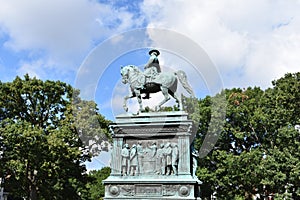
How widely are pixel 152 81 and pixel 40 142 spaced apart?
1358 cm

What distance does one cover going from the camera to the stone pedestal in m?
12.8

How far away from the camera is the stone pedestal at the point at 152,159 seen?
12.8m

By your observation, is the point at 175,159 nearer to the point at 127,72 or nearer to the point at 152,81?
the point at 152,81

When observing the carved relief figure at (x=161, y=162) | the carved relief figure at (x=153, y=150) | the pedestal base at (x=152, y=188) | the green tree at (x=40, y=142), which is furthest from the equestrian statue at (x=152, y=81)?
the green tree at (x=40, y=142)

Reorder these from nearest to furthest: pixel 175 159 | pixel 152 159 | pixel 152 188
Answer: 1. pixel 152 188
2. pixel 175 159
3. pixel 152 159

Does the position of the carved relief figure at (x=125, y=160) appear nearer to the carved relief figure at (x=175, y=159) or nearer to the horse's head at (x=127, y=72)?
the carved relief figure at (x=175, y=159)

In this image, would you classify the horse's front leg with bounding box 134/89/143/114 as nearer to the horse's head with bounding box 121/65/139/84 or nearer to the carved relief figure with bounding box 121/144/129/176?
the horse's head with bounding box 121/65/139/84

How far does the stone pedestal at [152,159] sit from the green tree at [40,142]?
40.6 ft

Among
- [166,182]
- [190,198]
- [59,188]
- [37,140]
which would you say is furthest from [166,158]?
[59,188]

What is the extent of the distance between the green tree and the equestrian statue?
12.2m

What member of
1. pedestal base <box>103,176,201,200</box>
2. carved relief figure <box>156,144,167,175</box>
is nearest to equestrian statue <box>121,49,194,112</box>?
carved relief figure <box>156,144,167,175</box>

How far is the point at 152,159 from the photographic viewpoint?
44.0ft

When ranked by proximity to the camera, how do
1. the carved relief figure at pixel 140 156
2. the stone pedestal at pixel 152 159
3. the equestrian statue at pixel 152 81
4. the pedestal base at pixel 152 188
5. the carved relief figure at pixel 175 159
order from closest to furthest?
the pedestal base at pixel 152 188 → the stone pedestal at pixel 152 159 → the carved relief figure at pixel 175 159 → the carved relief figure at pixel 140 156 → the equestrian statue at pixel 152 81

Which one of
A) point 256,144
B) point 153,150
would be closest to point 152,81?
point 153,150
